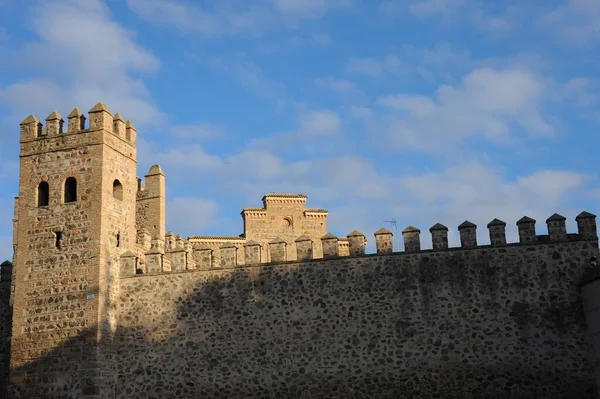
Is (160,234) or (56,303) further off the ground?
(160,234)

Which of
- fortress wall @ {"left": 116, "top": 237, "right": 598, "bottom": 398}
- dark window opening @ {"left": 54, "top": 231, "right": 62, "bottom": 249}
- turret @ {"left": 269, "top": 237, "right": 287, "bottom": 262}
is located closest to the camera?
fortress wall @ {"left": 116, "top": 237, "right": 598, "bottom": 398}

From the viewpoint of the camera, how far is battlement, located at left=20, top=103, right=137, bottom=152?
17828 mm

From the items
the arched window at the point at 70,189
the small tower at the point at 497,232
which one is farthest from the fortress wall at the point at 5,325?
the small tower at the point at 497,232

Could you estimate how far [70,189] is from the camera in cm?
1798

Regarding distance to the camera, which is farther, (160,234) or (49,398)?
(160,234)

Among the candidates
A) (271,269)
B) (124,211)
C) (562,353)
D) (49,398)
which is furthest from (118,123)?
(562,353)

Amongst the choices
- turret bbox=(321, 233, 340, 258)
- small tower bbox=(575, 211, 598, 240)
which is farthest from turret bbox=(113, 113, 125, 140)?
small tower bbox=(575, 211, 598, 240)

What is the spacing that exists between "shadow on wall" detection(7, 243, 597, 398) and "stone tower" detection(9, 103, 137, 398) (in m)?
0.22

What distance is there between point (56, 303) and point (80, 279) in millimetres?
832

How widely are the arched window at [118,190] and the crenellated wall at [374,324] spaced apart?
2.33 meters

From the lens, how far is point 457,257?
15875mm

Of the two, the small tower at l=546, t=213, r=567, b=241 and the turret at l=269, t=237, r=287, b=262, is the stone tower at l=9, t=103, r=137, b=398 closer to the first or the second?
the turret at l=269, t=237, r=287, b=262

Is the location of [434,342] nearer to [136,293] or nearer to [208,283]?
[208,283]

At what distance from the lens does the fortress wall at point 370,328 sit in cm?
1504
